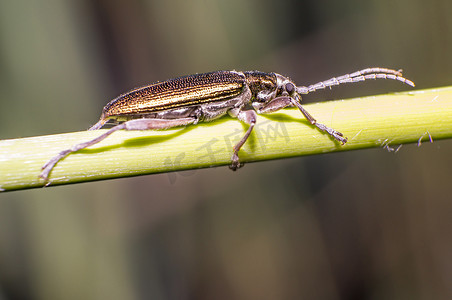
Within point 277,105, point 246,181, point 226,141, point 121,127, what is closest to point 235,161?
point 226,141

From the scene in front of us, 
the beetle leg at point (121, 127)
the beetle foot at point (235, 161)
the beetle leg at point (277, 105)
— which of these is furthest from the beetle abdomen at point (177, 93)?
the beetle foot at point (235, 161)

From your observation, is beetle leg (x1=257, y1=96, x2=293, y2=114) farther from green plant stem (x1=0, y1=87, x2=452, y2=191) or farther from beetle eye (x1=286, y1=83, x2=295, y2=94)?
beetle eye (x1=286, y1=83, x2=295, y2=94)

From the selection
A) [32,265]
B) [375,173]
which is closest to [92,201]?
[32,265]

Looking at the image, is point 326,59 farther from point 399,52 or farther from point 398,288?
point 398,288

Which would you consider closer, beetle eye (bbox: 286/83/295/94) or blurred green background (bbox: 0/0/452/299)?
beetle eye (bbox: 286/83/295/94)

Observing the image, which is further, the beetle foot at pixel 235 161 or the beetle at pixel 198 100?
the beetle at pixel 198 100

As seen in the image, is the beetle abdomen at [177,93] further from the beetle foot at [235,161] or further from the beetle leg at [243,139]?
the beetle foot at [235,161]

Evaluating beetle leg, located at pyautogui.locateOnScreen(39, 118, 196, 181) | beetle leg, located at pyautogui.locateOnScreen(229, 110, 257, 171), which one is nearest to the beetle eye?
beetle leg, located at pyautogui.locateOnScreen(229, 110, 257, 171)
